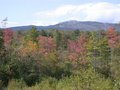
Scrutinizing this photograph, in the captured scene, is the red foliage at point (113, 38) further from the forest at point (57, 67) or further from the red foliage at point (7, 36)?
the red foliage at point (7, 36)

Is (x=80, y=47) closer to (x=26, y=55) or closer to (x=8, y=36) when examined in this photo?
(x=8, y=36)

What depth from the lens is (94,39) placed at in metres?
68.0

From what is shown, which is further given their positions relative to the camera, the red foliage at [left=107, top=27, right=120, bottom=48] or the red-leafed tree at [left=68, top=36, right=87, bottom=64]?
the red foliage at [left=107, top=27, right=120, bottom=48]

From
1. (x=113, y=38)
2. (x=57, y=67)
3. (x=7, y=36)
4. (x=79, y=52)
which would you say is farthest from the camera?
A: (x=113, y=38)

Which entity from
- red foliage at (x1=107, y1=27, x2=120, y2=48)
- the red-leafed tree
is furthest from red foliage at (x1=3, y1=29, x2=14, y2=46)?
red foliage at (x1=107, y1=27, x2=120, y2=48)

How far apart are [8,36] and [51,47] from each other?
9.37m

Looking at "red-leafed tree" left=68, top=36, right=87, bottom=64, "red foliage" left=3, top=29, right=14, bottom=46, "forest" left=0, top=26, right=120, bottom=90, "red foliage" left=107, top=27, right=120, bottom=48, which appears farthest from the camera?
"red foliage" left=3, top=29, right=14, bottom=46

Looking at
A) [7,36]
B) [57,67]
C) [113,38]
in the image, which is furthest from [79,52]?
[7,36]

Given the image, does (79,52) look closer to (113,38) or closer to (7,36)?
(113,38)

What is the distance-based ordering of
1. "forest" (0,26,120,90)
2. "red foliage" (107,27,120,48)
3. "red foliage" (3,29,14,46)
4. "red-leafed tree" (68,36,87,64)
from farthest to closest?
1. "red foliage" (3,29,14,46)
2. "red foliage" (107,27,120,48)
3. "red-leafed tree" (68,36,87,64)
4. "forest" (0,26,120,90)

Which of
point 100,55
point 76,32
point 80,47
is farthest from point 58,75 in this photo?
point 76,32

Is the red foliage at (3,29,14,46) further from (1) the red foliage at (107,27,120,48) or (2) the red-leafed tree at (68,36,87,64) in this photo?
(1) the red foliage at (107,27,120,48)

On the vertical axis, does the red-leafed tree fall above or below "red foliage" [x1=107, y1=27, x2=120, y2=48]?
below

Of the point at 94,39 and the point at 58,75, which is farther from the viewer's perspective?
the point at 94,39
